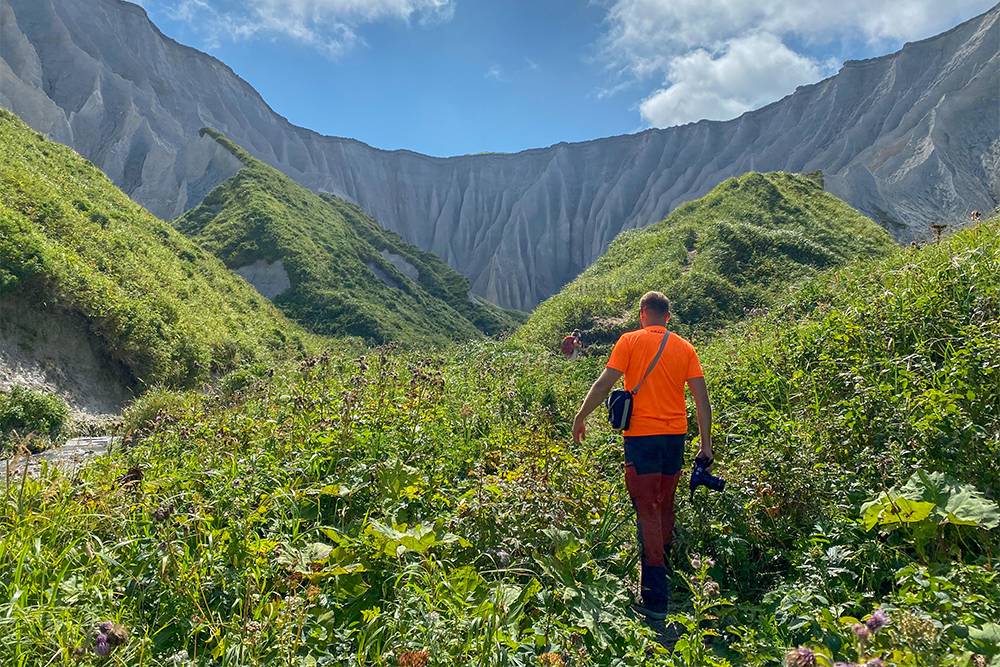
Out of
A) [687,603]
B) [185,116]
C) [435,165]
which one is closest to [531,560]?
[687,603]

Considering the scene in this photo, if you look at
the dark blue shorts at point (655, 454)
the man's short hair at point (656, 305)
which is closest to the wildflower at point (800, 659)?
the dark blue shorts at point (655, 454)

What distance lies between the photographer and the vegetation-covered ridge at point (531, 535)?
282 cm

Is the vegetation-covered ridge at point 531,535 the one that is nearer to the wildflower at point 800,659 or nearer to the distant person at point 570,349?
the wildflower at point 800,659

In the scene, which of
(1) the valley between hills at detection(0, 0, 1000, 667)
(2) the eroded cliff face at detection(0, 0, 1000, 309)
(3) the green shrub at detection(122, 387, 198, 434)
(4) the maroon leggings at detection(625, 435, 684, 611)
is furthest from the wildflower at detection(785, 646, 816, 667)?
(2) the eroded cliff face at detection(0, 0, 1000, 309)

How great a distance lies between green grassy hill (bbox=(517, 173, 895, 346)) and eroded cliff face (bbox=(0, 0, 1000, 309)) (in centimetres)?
2222

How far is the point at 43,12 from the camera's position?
52.6 m

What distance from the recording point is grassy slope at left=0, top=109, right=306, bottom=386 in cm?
1280

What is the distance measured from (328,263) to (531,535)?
31144mm

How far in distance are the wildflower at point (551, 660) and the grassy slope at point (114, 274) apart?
12170mm

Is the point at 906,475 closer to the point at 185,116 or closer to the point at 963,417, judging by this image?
the point at 963,417

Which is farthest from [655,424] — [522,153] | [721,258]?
[522,153]

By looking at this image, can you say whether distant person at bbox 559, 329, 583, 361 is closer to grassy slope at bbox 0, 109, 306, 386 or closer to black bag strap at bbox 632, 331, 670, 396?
black bag strap at bbox 632, 331, 670, 396

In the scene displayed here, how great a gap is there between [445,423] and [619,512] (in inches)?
88.7

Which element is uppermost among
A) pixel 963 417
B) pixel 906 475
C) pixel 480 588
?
pixel 963 417
